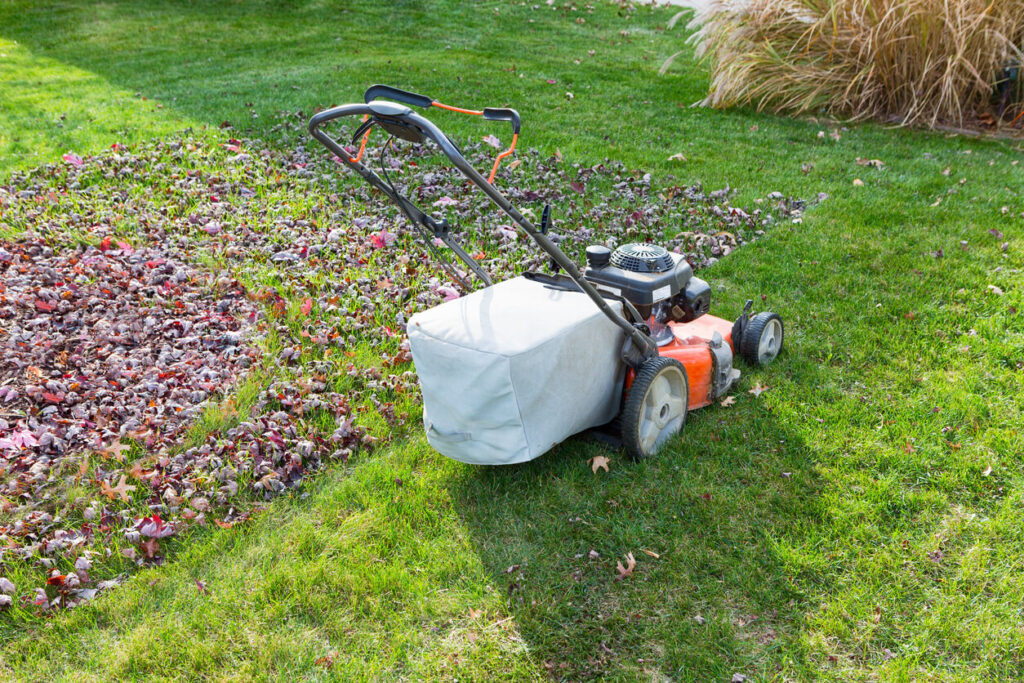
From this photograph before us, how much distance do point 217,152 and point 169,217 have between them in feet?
4.98

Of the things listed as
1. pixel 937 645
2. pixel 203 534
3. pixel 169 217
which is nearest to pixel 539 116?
pixel 169 217

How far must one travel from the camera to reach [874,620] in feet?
9.00

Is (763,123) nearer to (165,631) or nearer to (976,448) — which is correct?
(976,448)

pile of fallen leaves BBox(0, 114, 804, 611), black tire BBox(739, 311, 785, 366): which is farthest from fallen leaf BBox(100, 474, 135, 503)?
black tire BBox(739, 311, 785, 366)

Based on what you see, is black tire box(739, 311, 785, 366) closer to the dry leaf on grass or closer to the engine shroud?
the engine shroud

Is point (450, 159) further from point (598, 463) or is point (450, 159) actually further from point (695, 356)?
point (695, 356)

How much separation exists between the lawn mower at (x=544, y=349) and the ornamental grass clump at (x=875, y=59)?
555 cm

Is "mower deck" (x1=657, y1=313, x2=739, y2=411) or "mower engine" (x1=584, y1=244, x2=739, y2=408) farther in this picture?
"mower deck" (x1=657, y1=313, x2=739, y2=411)

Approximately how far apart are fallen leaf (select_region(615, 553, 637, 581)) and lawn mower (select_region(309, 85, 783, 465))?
518 mm

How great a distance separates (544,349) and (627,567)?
0.88m

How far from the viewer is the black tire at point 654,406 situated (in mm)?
3322

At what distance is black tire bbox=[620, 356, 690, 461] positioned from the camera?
10.9ft

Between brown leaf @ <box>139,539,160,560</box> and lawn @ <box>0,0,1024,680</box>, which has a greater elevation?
lawn @ <box>0,0,1024,680</box>

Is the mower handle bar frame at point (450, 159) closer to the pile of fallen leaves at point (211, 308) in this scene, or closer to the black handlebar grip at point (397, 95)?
the black handlebar grip at point (397, 95)
